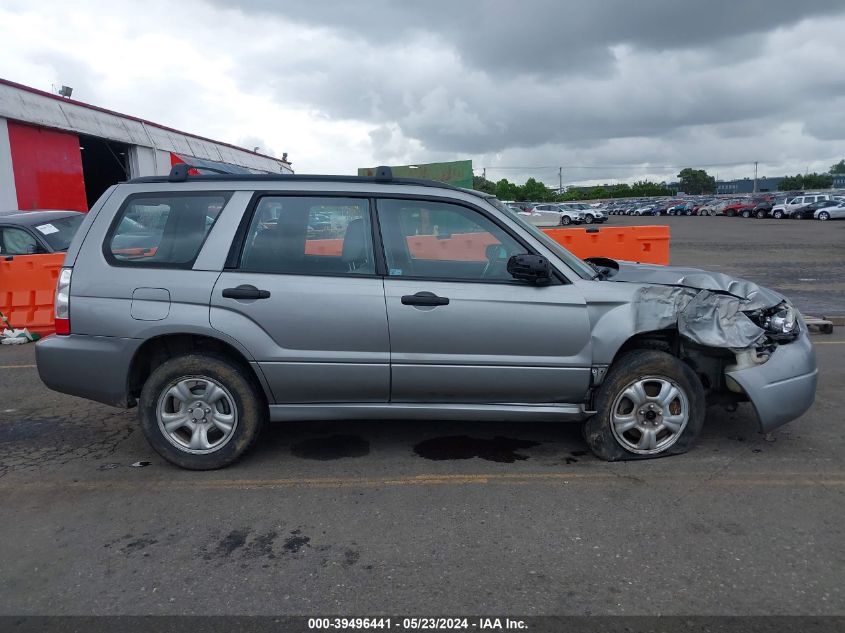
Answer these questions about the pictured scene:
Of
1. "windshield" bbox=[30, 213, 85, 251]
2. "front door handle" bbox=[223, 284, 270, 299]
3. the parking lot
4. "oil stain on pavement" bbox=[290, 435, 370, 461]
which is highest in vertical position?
"windshield" bbox=[30, 213, 85, 251]

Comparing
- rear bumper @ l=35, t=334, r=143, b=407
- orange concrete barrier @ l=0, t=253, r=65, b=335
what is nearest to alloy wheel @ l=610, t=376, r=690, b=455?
rear bumper @ l=35, t=334, r=143, b=407

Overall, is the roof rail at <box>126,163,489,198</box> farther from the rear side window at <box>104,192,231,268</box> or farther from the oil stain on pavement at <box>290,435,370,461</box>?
the oil stain on pavement at <box>290,435,370,461</box>

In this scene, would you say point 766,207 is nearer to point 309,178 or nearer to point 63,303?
point 309,178

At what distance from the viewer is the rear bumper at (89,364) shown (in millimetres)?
4191

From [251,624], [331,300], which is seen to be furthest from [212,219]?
[251,624]

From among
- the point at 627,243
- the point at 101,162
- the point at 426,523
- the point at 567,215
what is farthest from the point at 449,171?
the point at 567,215

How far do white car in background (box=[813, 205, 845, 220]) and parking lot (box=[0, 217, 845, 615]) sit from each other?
44057 mm

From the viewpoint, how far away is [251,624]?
2709mm

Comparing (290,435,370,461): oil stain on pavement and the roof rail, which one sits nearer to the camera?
the roof rail

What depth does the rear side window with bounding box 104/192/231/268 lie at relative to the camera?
4258mm

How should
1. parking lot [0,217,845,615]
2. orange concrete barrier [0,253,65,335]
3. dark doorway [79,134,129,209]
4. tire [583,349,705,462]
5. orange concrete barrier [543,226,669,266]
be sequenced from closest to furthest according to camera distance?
parking lot [0,217,845,615] → tire [583,349,705,462] → orange concrete barrier [0,253,65,335] → orange concrete barrier [543,226,669,266] → dark doorway [79,134,129,209]

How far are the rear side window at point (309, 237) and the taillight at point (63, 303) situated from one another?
3.80 feet

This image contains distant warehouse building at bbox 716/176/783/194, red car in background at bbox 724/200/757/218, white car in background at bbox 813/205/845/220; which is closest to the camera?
white car in background at bbox 813/205/845/220

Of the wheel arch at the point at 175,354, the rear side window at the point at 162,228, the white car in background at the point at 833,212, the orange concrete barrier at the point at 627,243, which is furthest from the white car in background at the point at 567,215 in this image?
the wheel arch at the point at 175,354
